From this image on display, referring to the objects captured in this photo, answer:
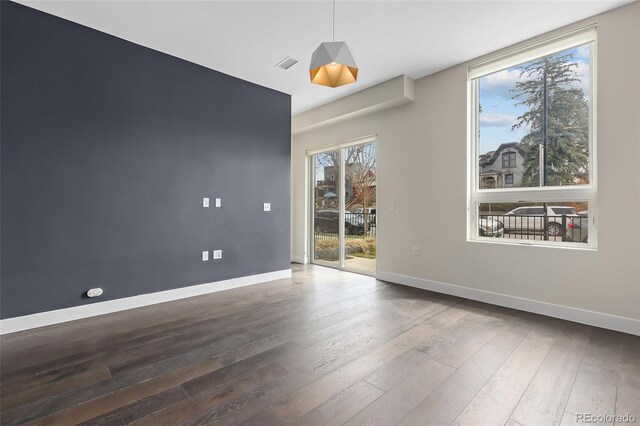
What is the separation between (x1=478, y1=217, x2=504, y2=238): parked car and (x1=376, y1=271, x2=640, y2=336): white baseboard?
700mm

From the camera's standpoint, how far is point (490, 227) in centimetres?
377

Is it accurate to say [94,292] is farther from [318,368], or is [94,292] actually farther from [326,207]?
[326,207]

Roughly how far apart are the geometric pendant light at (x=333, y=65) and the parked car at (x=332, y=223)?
320 cm

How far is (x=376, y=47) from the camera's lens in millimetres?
3506

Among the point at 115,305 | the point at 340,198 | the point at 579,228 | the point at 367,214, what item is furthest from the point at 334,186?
the point at 115,305

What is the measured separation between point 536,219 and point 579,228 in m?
0.38

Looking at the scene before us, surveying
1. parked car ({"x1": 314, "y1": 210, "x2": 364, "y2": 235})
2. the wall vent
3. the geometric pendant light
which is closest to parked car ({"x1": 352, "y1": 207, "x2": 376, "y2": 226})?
parked car ({"x1": 314, "y1": 210, "x2": 364, "y2": 235})

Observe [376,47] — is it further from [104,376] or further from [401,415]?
[104,376]

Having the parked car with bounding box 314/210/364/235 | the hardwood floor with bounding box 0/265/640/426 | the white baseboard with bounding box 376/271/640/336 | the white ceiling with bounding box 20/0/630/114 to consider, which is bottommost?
the hardwood floor with bounding box 0/265/640/426

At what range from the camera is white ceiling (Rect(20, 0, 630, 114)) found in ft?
9.21

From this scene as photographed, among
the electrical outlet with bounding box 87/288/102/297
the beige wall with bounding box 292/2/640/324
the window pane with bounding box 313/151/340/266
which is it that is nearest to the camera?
the beige wall with bounding box 292/2/640/324

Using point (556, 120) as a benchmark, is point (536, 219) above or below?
below

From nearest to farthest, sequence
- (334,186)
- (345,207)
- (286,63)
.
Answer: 1. (286,63)
2. (345,207)
3. (334,186)

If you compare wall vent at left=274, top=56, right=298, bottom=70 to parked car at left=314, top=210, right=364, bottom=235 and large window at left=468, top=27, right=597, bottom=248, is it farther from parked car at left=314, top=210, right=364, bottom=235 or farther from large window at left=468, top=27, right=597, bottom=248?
parked car at left=314, top=210, right=364, bottom=235
